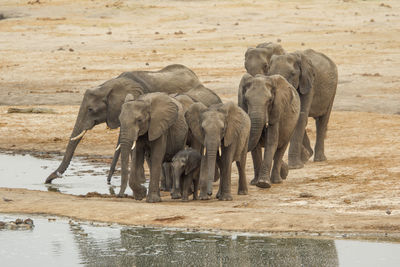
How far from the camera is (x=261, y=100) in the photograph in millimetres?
14875

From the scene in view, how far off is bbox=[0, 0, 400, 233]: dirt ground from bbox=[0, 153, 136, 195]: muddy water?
1167mm

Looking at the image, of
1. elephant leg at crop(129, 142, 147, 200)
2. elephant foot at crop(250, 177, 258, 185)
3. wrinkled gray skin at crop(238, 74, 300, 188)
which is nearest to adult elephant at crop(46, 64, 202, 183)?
wrinkled gray skin at crop(238, 74, 300, 188)

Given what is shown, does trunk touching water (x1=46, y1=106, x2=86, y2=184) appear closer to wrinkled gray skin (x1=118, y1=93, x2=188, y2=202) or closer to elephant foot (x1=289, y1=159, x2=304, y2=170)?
wrinkled gray skin (x1=118, y1=93, x2=188, y2=202)

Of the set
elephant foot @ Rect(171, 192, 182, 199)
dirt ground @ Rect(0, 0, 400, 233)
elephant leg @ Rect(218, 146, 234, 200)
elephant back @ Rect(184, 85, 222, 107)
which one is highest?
elephant back @ Rect(184, 85, 222, 107)

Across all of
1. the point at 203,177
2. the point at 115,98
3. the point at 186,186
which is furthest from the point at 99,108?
the point at 203,177

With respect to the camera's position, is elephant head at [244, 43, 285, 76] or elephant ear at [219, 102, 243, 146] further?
elephant head at [244, 43, 285, 76]

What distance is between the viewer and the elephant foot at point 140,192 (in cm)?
1407

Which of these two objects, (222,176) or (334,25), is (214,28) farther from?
(222,176)

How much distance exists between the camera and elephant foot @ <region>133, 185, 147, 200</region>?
14.1 m

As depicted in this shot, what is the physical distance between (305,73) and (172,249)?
7.09m

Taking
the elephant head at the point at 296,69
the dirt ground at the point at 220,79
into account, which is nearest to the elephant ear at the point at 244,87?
the dirt ground at the point at 220,79

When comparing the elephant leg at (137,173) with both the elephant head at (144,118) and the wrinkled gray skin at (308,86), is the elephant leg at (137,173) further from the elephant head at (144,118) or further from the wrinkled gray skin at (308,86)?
the wrinkled gray skin at (308,86)

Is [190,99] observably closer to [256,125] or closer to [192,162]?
[256,125]

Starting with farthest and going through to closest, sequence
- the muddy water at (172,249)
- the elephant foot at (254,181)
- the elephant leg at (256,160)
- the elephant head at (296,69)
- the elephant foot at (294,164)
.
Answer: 1. the elephant foot at (294,164)
2. the elephant head at (296,69)
3. the elephant leg at (256,160)
4. the elephant foot at (254,181)
5. the muddy water at (172,249)
